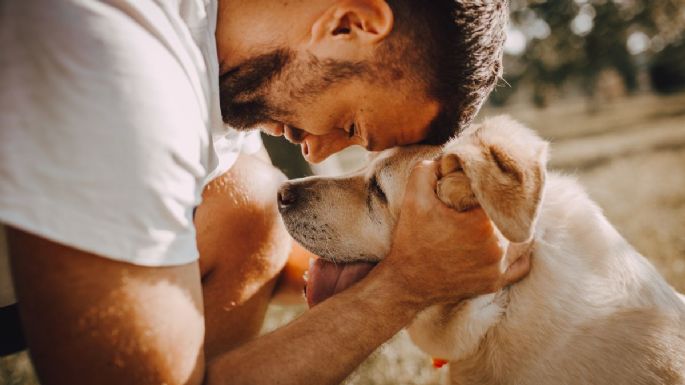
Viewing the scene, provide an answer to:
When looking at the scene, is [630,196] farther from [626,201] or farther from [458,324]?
[458,324]

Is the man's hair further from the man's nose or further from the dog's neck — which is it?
the man's nose

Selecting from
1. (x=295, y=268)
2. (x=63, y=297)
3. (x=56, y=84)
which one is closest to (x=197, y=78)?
(x=56, y=84)

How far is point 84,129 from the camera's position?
4.16 feet

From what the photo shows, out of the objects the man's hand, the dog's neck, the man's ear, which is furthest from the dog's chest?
the man's ear

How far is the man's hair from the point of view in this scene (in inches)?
74.5

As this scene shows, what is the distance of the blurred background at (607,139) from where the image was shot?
12.6 feet

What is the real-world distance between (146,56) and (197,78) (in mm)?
300

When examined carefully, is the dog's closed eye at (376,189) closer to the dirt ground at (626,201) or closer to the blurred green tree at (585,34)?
the dirt ground at (626,201)

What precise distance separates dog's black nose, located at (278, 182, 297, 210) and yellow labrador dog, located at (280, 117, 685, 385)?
0.23ft

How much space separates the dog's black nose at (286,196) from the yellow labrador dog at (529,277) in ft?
0.23

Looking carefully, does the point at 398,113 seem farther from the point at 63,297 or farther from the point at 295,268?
the point at 63,297

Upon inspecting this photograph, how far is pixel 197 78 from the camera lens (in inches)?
65.4

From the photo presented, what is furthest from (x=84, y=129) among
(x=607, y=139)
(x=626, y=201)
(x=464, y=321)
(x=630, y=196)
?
(x=607, y=139)

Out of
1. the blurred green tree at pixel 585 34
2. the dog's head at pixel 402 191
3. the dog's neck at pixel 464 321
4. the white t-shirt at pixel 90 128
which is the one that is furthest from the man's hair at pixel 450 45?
the blurred green tree at pixel 585 34
